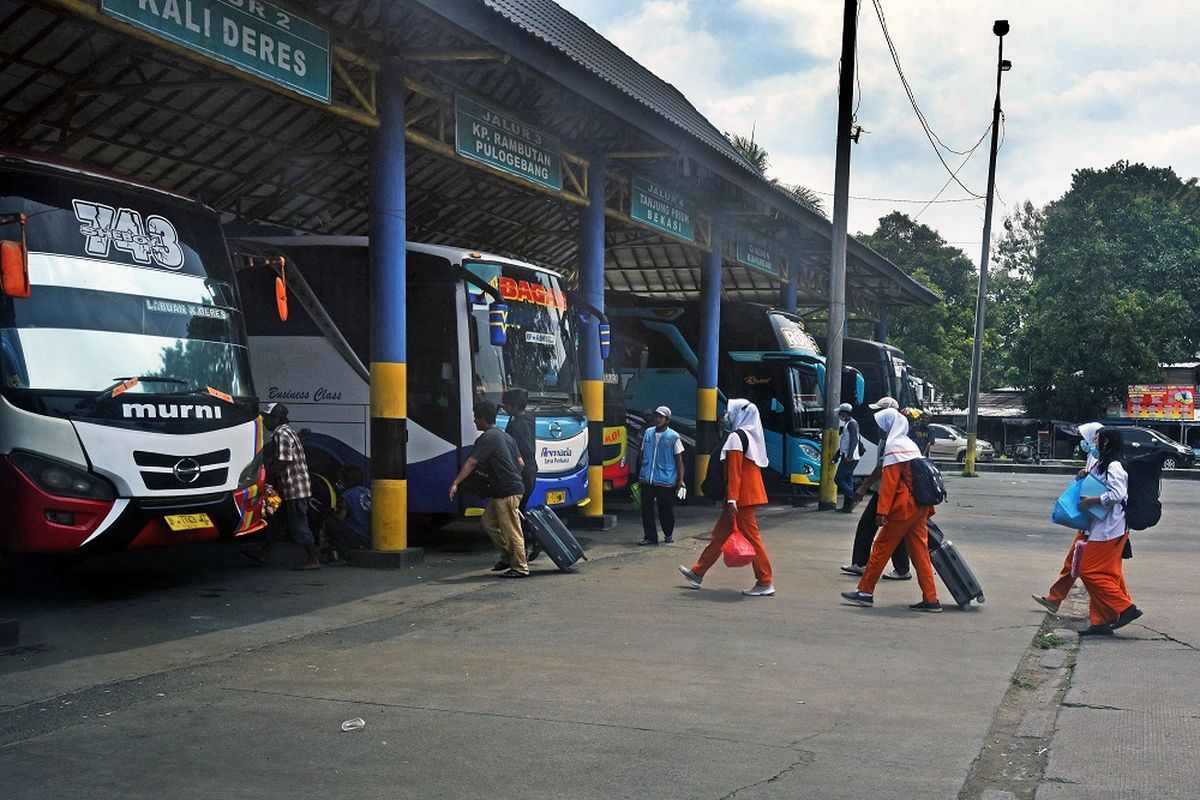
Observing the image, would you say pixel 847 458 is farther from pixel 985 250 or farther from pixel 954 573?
pixel 985 250

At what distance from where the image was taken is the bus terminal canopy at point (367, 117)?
36.1ft

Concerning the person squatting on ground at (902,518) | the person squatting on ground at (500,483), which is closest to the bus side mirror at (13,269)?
the person squatting on ground at (500,483)

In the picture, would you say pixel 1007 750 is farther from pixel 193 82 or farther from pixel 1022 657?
pixel 193 82

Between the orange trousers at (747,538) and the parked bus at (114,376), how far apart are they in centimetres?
387

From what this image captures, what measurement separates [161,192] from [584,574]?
517cm

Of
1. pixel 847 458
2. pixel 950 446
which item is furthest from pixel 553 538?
pixel 950 446

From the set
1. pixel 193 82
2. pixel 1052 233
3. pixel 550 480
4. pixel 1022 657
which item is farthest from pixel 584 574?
pixel 1052 233

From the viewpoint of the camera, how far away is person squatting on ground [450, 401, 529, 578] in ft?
37.9

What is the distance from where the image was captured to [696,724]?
629cm

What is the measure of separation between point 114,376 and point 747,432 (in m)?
5.13

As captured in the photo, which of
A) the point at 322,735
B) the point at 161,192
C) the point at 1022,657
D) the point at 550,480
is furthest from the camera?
the point at 550,480

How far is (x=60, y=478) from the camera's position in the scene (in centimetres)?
866

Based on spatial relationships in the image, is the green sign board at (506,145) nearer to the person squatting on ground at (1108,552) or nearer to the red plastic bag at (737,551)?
the red plastic bag at (737,551)

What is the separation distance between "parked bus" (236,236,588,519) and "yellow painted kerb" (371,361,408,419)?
3.27ft
